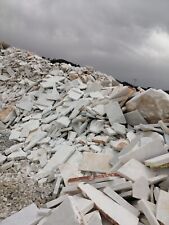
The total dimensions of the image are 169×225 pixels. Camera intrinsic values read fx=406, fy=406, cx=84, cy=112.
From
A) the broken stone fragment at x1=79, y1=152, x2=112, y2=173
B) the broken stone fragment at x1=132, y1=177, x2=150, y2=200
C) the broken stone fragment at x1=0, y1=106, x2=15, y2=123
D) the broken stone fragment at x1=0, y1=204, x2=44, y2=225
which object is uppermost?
the broken stone fragment at x1=132, y1=177, x2=150, y2=200

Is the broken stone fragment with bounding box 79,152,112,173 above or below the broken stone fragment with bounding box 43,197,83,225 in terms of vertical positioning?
below

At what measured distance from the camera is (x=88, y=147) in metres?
8.34

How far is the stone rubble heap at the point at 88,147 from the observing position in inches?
224

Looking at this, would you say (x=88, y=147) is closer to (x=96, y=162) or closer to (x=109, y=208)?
(x=96, y=162)

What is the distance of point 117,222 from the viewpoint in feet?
17.5

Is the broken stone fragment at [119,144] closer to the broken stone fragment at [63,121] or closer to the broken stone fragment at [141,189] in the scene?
the broken stone fragment at [63,121]

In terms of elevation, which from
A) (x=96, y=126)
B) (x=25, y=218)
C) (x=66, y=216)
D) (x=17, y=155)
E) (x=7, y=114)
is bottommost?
(x=7, y=114)

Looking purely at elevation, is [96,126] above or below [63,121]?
above

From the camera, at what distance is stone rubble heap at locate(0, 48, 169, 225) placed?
A: 18.7 feet

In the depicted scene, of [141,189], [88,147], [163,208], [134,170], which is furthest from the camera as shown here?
[88,147]

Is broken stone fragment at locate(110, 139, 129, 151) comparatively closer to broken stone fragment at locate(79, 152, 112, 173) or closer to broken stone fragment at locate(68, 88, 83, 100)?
broken stone fragment at locate(79, 152, 112, 173)

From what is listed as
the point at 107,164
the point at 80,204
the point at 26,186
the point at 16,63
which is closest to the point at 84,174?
the point at 107,164

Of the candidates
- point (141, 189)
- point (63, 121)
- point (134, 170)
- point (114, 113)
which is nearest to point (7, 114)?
point (63, 121)

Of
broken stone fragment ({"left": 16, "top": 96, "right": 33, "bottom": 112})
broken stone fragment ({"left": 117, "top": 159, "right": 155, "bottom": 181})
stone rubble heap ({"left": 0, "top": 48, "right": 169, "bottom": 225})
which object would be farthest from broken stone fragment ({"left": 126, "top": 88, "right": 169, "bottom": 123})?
broken stone fragment ({"left": 16, "top": 96, "right": 33, "bottom": 112})
